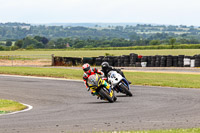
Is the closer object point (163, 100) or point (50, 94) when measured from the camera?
point (163, 100)

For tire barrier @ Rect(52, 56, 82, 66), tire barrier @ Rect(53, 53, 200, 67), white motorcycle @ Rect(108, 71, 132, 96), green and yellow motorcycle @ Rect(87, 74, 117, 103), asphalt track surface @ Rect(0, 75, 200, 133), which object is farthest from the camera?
tire barrier @ Rect(52, 56, 82, 66)

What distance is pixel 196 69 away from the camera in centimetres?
4153

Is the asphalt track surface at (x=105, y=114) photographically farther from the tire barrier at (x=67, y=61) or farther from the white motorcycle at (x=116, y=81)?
the tire barrier at (x=67, y=61)

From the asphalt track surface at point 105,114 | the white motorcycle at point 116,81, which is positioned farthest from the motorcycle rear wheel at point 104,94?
the white motorcycle at point 116,81

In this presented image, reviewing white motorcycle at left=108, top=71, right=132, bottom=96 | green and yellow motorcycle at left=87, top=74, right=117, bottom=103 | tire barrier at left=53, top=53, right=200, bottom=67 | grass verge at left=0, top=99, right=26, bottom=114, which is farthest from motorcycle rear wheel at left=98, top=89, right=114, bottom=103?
tire barrier at left=53, top=53, right=200, bottom=67

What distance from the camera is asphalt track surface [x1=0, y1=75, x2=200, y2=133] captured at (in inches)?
445

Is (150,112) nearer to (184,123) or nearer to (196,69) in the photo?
(184,123)

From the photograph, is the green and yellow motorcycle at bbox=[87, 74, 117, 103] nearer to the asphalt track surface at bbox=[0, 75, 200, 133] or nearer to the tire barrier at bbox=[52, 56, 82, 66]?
the asphalt track surface at bbox=[0, 75, 200, 133]

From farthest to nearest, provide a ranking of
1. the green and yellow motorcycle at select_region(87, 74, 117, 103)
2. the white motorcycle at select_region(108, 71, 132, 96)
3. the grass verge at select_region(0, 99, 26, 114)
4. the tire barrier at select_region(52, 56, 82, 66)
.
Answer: the tire barrier at select_region(52, 56, 82, 66) < the white motorcycle at select_region(108, 71, 132, 96) < the green and yellow motorcycle at select_region(87, 74, 117, 103) < the grass verge at select_region(0, 99, 26, 114)

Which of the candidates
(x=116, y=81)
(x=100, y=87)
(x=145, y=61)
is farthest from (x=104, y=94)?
(x=145, y=61)

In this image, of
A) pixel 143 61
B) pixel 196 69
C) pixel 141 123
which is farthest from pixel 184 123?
pixel 143 61

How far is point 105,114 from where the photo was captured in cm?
1382

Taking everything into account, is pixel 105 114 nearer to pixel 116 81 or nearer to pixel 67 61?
pixel 116 81

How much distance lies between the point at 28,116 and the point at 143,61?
3358cm
